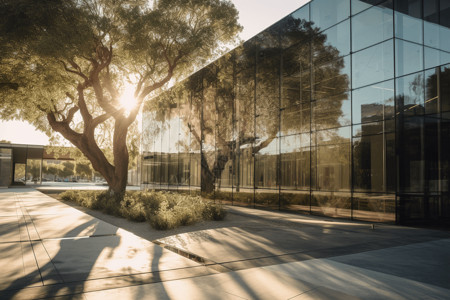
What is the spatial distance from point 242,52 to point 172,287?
1952 centimetres

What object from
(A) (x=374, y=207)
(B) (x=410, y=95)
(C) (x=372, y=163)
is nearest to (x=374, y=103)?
(B) (x=410, y=95)

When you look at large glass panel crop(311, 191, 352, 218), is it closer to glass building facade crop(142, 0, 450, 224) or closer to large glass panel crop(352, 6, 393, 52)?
glass building facade crop(142, 0, 450, 224)

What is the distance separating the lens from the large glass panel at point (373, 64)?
46.5ft

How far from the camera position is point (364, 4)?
15391 mm

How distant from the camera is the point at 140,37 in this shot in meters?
19.2

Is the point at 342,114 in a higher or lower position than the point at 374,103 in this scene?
lower

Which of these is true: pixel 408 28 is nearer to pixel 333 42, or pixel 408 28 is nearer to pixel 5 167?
pixel 333 42

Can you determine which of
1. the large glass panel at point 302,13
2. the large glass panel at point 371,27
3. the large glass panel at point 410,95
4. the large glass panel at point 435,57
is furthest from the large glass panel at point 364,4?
the large glass panel at point 410,95

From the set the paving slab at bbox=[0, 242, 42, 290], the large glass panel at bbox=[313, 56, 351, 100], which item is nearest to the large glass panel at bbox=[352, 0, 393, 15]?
the large glass panel at bbox=[313, 56, 351, 100]

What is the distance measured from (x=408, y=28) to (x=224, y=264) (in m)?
12.2

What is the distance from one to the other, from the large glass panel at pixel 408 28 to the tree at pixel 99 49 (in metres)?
9.39

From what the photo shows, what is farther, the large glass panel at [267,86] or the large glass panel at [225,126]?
the large glass panel at [225,126]

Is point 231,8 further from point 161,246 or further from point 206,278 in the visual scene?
point 206,278

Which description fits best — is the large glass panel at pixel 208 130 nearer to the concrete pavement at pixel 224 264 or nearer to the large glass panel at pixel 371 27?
the large glass panel at pixel 371 27
